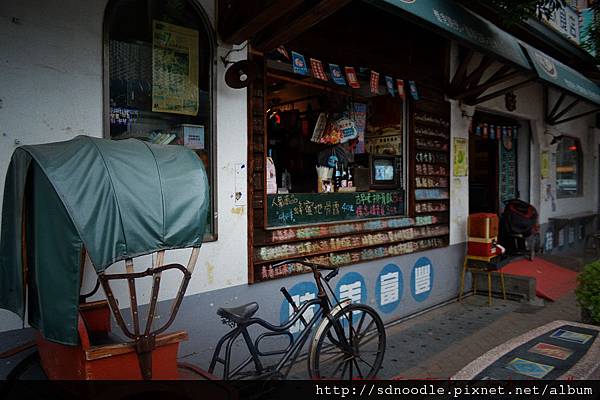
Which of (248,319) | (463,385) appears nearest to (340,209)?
(248,319)

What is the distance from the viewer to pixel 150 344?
264 cm

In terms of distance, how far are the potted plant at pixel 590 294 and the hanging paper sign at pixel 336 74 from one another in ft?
11.9

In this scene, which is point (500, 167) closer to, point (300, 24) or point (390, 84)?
point (390, 84)

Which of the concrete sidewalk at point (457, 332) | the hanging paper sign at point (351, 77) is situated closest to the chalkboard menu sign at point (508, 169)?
the concrete sidewalk at point (457, 332)

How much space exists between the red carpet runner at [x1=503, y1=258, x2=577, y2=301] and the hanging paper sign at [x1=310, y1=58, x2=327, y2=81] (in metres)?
5.42

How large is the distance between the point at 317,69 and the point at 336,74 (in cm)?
35

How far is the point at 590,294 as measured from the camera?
4.59 meters

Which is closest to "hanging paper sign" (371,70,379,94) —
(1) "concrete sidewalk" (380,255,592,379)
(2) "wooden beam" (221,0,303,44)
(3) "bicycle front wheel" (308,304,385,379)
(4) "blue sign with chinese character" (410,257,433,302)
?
(2) "wooden beam" (221,0,303,44)

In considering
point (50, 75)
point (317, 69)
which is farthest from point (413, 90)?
point (50, 75)

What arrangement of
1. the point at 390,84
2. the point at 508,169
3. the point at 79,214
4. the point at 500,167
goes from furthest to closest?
the point at 508,169, the point at 500,167, the point at 390,84, the point at 79,214

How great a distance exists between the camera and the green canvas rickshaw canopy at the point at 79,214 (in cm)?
229

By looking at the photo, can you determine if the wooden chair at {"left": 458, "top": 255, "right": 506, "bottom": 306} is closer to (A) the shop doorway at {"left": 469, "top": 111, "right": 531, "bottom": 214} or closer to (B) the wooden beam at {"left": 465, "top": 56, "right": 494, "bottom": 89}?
(A) the shop doorway at {"left": 469, "top": 111, "right": 531, "bottom": 214}

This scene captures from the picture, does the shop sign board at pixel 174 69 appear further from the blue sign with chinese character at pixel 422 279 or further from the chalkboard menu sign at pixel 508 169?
the chalkboard menu sign at pixel 508 169

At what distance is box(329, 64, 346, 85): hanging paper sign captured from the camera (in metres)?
5.51
